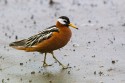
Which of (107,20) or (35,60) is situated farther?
(107,20)

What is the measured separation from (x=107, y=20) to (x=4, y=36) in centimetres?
367

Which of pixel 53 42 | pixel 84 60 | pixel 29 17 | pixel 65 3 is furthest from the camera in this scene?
pixel 65 3

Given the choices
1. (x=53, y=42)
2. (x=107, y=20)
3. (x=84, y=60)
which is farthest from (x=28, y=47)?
(x=107, y=20)

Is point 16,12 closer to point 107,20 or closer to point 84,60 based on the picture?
point 107,20

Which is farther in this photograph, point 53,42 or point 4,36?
point 4,36

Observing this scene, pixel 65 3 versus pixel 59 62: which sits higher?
pixel 65 3

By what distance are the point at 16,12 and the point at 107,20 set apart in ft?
12.2

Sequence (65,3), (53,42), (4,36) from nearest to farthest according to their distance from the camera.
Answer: (53,42) → (4,36) → (65,3)

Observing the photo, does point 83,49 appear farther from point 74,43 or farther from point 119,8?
point 119,8

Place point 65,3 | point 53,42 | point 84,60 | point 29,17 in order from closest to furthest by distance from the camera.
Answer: point 53,42 → point 84,60 → point 29,17 → point 65,3

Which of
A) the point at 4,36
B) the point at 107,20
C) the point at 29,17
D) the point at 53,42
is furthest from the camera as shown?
the point at 29,17

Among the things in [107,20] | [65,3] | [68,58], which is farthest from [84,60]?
[65,3]

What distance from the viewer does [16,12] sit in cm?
1712

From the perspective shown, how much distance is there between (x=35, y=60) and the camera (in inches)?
433
